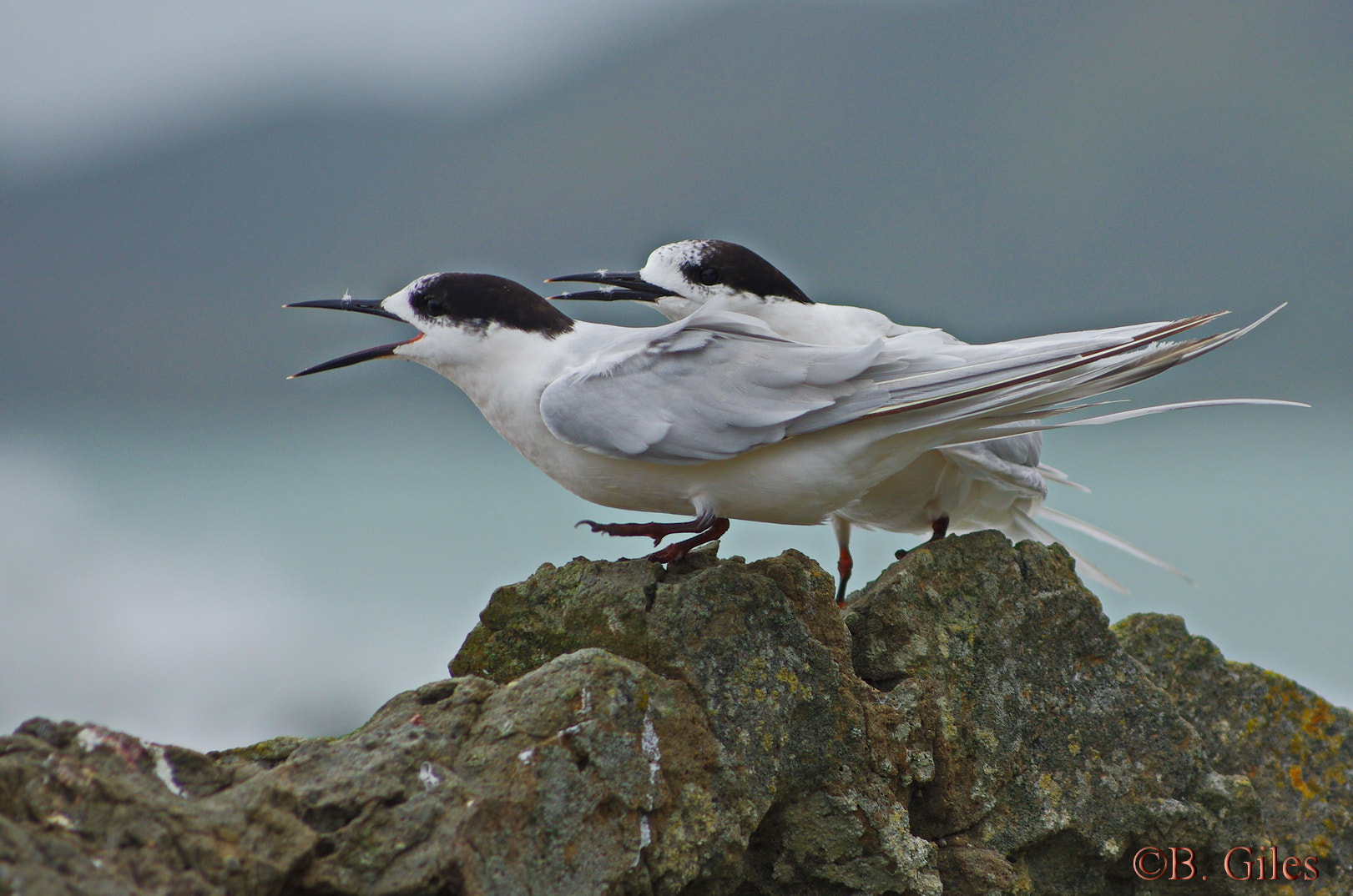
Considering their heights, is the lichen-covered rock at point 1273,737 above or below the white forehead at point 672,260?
below

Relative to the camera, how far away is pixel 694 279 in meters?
4.51

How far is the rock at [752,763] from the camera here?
244cm

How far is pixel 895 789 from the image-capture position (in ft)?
11.8

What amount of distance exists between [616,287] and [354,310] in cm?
106

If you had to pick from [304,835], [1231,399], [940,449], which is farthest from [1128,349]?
[304,835]

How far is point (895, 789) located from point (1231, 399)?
1.61 metres

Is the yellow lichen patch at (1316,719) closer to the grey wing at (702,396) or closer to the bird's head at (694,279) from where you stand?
the grey wing at (702,396)

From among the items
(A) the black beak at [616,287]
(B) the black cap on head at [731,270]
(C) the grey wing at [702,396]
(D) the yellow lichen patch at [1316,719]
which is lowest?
(D) the yellow lichen patch at [1316,719]

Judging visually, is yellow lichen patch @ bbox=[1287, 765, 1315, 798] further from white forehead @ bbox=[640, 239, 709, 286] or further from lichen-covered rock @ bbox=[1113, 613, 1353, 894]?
white forehead @ bbox=[640, 239, 709, 286]

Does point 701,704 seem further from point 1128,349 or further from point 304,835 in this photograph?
point 1128,349

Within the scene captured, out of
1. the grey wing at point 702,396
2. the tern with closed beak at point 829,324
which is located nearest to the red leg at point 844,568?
the tern with closed beak at point 829,324

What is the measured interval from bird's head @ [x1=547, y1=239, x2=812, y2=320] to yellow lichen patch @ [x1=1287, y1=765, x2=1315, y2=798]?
2.76 m

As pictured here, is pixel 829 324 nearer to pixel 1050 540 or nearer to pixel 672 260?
pixel 672 260

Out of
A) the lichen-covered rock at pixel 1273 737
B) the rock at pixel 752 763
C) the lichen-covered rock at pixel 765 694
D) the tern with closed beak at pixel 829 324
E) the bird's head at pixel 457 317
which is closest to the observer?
the rock at pixel 752 763
